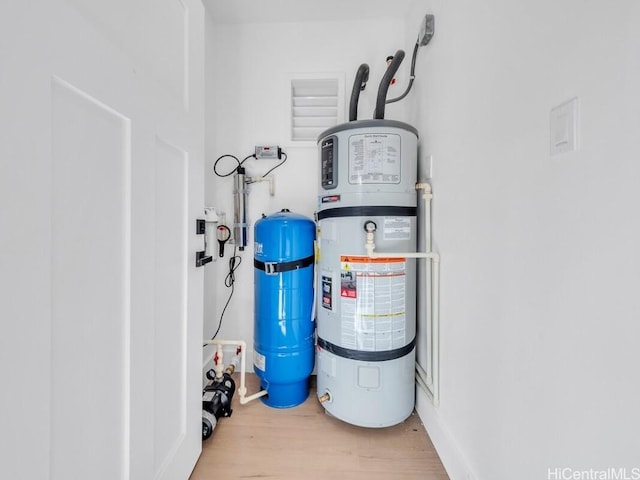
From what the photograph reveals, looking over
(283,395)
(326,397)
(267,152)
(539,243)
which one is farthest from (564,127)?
(283,395)

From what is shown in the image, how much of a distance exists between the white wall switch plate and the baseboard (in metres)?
1.14

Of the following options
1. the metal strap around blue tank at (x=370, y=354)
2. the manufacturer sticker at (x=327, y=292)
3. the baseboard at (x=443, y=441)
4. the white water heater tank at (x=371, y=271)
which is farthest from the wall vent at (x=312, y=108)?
the baseboard at (x=443, y=441)

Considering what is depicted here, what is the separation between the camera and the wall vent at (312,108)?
189 centimetres

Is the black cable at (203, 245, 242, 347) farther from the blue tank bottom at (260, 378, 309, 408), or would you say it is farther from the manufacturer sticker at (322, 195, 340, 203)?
the manufacturer sticker at (322, 195, 340, 203)

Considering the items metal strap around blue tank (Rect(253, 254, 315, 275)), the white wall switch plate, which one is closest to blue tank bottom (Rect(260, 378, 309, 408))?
metal strap around blue tank (Rect(253, 254, 315, 275))

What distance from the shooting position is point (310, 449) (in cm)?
126

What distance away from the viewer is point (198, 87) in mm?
1113

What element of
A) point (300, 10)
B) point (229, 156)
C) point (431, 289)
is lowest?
point (431, 289)

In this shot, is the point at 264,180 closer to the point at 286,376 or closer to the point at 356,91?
the point at 356,91

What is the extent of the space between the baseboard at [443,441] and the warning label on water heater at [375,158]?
3.83 feet

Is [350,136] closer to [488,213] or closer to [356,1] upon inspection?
[488,213]

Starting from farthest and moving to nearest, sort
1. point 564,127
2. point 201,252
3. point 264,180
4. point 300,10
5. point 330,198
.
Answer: point 264,180, point 300,10, point 330,198, point 201,252, point 564,127

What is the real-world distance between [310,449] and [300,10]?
→ 258 cm

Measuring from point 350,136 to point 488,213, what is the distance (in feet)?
2.36
